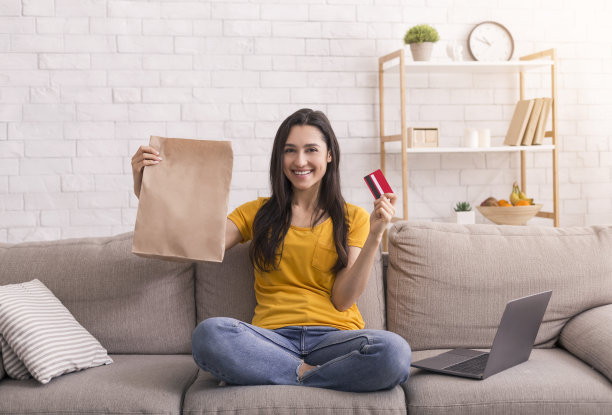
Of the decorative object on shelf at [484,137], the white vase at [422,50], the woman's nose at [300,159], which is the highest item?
the white vase at [422,50]

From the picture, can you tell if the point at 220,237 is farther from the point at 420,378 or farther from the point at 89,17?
the point at 89,17

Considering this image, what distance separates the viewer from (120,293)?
224cm

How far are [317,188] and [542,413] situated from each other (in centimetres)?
100

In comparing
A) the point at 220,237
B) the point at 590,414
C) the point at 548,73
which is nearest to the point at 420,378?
the point at 590,414

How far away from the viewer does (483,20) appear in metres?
3.72

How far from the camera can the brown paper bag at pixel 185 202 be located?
1.94 meters

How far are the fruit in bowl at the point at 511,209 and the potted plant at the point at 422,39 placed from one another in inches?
33.1

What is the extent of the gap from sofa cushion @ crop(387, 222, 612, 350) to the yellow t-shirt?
0.68 feet

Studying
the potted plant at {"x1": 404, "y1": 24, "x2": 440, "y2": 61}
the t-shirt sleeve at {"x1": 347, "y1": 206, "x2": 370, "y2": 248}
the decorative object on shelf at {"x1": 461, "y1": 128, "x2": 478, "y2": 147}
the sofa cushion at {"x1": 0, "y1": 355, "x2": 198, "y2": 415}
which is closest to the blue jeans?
the sofa cushion at {"x1": 0, "y1": 355, "x2": 198, "y2": 415}

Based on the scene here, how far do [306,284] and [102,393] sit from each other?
2.32ft

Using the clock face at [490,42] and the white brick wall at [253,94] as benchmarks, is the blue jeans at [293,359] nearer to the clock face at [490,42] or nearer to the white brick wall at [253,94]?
the white brick wall at [253,94]

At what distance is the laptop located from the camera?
1.86 m

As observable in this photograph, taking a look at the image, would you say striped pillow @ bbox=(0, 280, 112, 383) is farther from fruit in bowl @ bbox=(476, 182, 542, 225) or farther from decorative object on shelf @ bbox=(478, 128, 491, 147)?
decorative object on shelf @ bbox=(478, 128, 491, 147)

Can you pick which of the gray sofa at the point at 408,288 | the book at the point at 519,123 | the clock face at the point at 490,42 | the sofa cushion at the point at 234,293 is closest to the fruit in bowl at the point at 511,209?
the book at the point at 519,123
